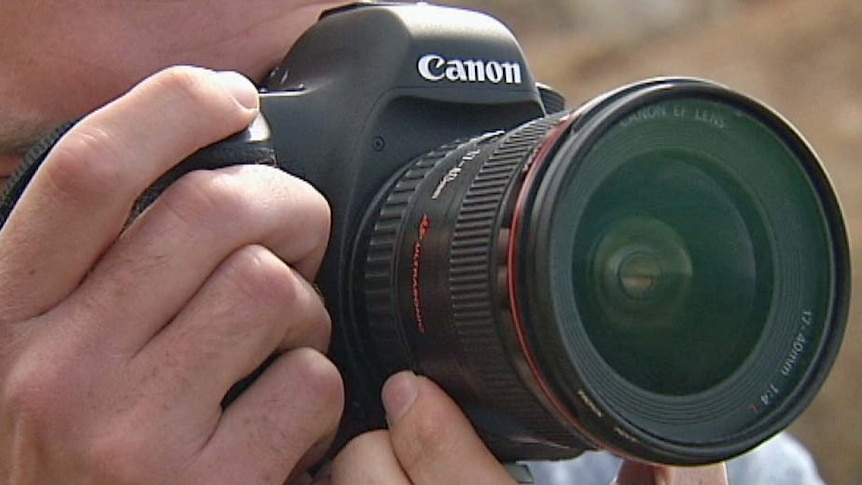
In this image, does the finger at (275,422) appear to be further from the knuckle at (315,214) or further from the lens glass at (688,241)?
the lens glass at (688,241)

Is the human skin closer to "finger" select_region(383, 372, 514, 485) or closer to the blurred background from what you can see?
"finger" select_region(383, 372, 514, 485)

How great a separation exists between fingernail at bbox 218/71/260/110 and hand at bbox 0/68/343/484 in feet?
0.03

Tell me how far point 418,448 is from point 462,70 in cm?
24

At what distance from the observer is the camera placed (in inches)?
28.8

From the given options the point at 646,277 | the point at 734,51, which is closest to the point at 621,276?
the point at 646,277

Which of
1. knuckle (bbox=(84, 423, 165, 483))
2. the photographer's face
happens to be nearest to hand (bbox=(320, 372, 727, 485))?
knuckle (bbox=(84, 423, 165, 483))

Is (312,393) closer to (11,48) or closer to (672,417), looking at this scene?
(672,417)

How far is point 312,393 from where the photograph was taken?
0.84 metres

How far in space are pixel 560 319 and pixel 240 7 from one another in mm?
439

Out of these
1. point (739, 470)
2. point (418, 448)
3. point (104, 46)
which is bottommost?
point (739, 470)

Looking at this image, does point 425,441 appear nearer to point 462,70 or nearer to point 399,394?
point 399,394

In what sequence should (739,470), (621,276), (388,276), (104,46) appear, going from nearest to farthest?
(621,276), (388,276), (104,46), (739,470)

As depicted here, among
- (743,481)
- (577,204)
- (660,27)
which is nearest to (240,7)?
(577,204)

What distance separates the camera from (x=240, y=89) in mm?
848
